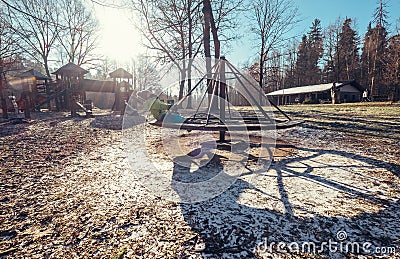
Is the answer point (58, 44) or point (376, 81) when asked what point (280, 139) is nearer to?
point (58, 44)

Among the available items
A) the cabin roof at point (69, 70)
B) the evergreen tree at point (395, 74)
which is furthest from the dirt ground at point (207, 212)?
the evergreen tree at point (395, 74)

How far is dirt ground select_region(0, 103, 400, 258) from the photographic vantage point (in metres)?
1.84

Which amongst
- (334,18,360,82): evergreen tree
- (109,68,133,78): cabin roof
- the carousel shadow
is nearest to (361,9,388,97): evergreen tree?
(334,18,360,82): evergreen tree

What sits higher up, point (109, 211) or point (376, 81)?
point (376, 81)

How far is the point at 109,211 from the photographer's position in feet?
8.08

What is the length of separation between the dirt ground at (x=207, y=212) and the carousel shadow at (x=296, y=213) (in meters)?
0.01

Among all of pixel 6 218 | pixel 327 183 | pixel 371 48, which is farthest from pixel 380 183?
pixel 371 48

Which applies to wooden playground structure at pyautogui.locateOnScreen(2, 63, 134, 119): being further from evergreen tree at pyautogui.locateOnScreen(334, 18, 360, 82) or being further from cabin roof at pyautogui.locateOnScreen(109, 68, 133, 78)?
evergreen tree at pyautogui.locateOnScreen(334, 18, 360, 82)

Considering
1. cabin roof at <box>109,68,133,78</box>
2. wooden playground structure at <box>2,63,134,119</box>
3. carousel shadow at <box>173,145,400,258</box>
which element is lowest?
carousel shadow at <box>173,145,400,258</box>

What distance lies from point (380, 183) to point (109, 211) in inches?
157

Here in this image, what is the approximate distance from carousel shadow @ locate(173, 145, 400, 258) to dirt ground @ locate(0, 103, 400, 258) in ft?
0.04

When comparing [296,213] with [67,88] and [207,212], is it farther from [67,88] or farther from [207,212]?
[67,88]

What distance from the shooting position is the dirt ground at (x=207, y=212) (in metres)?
1.84

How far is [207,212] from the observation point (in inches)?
96.3
